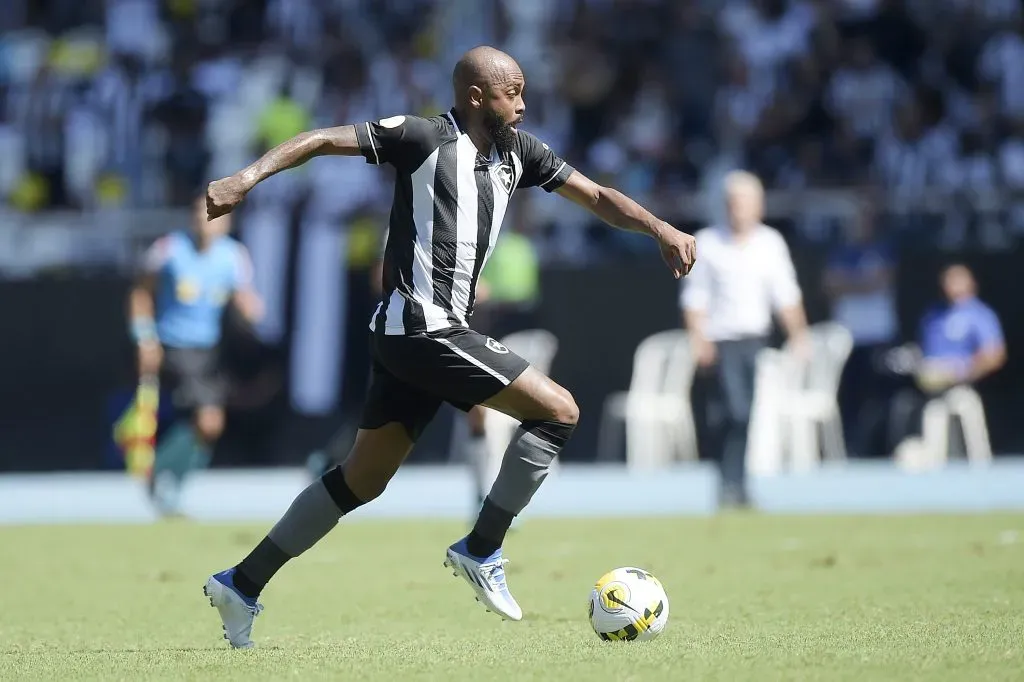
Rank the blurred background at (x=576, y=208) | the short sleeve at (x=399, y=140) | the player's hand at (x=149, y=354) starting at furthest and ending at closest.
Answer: the blurred background at (x=576, y=208)
the player's hand at (x=149, y=354)
the short sleeve at (x=399, y=140)

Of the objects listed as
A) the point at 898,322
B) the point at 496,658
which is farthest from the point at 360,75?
the point at 496,658

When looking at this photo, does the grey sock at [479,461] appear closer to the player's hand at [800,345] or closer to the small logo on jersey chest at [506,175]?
the player's hand at [800,345]

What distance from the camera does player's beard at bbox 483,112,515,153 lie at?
6.00 metres

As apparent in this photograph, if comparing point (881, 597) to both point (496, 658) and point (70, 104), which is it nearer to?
point (496, 658)

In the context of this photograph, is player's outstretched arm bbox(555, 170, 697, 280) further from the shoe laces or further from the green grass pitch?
the green grass pitch

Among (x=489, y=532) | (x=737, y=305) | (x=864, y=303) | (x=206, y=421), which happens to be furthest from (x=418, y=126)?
(x=864, y=303)

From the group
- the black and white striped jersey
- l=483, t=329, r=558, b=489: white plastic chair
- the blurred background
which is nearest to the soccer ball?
the black and white striped jersey

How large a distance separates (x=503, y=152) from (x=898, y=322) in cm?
1071

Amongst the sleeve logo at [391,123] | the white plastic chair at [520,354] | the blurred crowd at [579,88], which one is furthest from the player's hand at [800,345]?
the sleeve logo at [391,123]

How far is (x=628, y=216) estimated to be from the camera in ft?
20.9

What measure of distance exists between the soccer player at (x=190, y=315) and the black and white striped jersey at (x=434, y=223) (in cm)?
706

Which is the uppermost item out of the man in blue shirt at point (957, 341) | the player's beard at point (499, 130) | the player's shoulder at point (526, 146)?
the player's beard at point (499, 130)

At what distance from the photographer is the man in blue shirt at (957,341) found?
15656mm

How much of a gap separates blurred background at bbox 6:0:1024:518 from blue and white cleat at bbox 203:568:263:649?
326 inches
